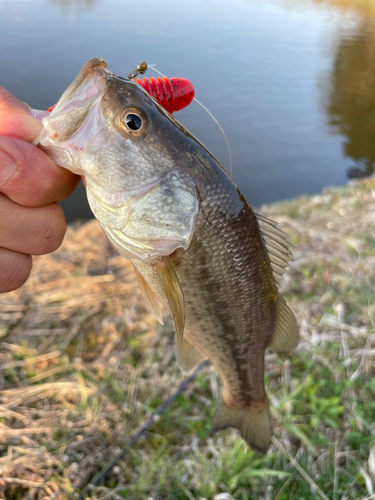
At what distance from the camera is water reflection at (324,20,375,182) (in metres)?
11.4

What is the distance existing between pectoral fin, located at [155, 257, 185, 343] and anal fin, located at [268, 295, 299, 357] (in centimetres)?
69

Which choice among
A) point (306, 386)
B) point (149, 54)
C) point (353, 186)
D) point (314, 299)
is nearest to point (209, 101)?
point (149, 54)

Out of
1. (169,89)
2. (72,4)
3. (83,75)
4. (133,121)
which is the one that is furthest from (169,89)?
(72,4)

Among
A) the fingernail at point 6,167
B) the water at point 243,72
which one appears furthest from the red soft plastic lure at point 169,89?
the water at point 243,72

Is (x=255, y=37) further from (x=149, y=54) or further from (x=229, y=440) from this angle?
(x=229, y=440)

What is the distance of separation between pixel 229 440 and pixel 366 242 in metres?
3.44

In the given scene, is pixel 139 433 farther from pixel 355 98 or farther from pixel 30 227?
pixel 355 98

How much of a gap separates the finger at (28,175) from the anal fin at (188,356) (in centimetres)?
120

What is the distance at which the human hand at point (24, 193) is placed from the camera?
1.21 meters

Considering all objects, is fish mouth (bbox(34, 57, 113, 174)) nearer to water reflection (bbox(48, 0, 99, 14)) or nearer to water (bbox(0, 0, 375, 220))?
water (bbox(0, 0, 375, 220))

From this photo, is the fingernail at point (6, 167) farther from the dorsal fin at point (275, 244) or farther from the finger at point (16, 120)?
the dorsal fin at point (275, 244)

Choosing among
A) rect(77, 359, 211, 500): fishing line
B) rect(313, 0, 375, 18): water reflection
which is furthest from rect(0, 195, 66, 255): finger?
rect(313, 0, 375, 18): water reflection

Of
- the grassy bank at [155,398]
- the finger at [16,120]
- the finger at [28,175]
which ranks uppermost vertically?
the finger at [16,120]

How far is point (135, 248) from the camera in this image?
4.76ft
